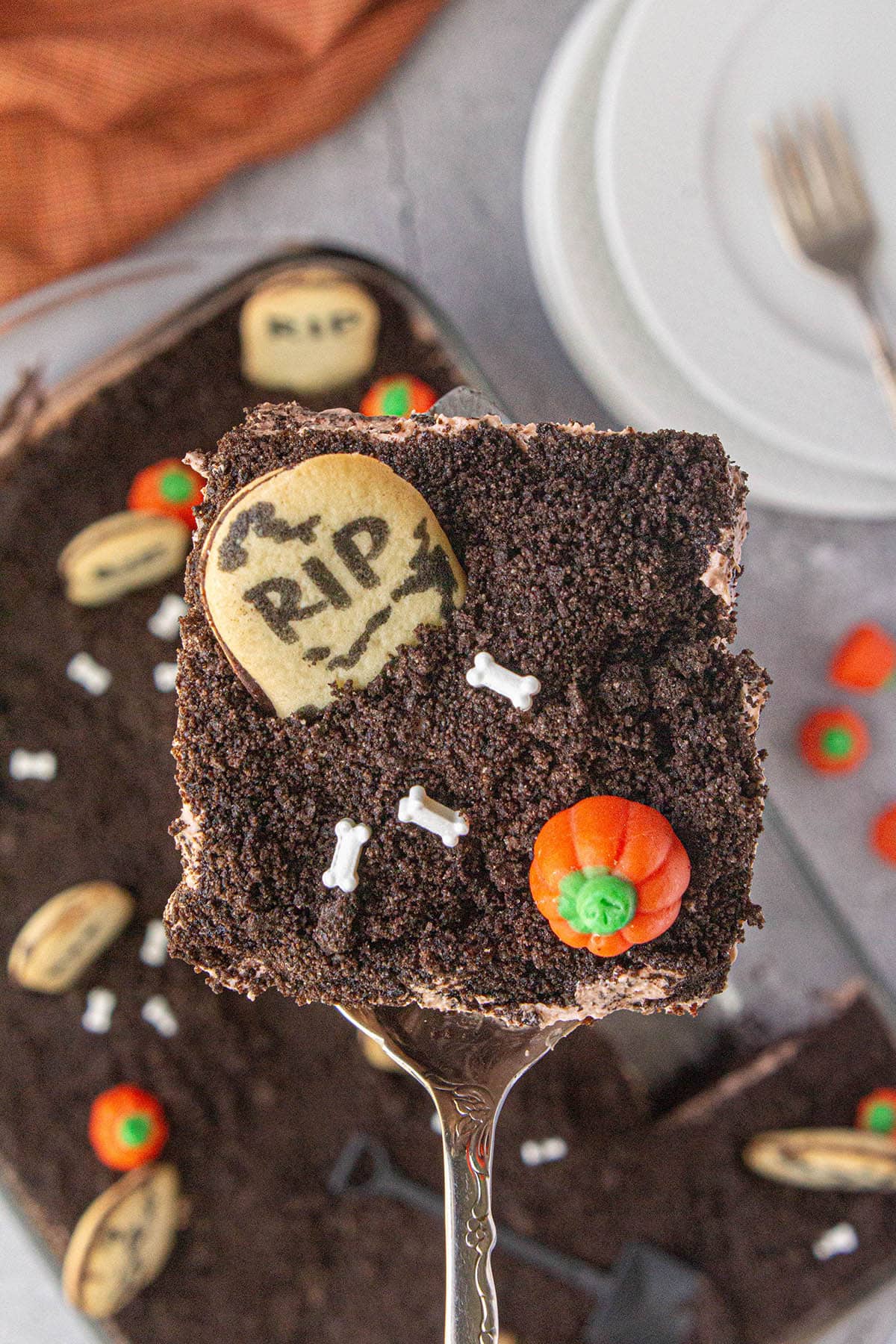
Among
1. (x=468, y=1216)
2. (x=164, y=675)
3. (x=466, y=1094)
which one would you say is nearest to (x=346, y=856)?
(x=466, y=1094)

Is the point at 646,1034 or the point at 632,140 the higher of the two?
the point at 632,140

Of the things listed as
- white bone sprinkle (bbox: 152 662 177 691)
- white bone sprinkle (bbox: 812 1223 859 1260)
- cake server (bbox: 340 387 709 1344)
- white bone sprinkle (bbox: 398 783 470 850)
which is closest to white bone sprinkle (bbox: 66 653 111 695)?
white bone sprinkle (bbox: 152 662 177 691)

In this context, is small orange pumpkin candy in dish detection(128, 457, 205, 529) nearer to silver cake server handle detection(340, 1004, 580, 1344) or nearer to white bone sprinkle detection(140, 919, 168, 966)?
white bone sprinkle detection(140, 919, 168, 966)

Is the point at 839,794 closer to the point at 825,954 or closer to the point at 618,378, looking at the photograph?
the point at 825,954

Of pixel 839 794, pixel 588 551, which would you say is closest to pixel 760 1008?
pixel 839 794

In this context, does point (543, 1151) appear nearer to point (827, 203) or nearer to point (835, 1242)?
point (835, 1242)

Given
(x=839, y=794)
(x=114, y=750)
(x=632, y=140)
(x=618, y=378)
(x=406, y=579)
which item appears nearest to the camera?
(x=406, y=579)
